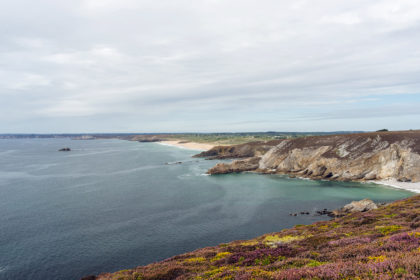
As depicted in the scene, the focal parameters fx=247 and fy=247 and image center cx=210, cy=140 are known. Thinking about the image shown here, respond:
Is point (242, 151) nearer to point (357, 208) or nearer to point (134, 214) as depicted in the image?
point (357, 208)

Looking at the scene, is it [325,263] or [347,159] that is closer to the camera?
[325,263]

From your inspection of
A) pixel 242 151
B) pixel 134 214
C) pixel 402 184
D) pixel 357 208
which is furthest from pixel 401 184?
pixel 242 151

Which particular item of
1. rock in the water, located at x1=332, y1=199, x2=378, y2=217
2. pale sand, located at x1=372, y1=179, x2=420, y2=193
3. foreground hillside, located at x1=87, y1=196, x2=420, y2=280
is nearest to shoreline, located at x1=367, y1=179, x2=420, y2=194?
pale sand, located at x1=372, y1=179, x2=420, y2=193

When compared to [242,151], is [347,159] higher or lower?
higher

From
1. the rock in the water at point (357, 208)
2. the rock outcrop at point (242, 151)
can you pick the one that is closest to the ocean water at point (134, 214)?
the rock in the water at point (357, 208)

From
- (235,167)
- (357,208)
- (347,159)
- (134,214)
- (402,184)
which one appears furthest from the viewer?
(235,167)

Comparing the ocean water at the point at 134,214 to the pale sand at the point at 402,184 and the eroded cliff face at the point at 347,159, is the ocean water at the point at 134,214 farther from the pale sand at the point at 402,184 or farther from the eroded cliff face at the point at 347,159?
the eroded cliff face at the point at 347,159
